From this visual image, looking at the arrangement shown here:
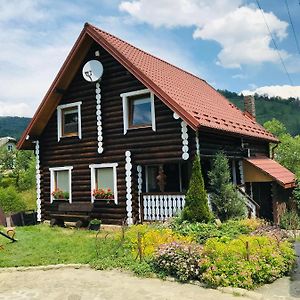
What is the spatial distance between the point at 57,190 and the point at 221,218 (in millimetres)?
7720

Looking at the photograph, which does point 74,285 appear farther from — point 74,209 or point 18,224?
point 18,224

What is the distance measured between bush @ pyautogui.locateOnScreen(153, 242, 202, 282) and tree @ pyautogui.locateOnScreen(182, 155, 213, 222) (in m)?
3.27

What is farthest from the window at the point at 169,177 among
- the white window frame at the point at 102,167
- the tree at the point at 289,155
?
the tree at the point at 289,155

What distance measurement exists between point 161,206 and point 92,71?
248 inches

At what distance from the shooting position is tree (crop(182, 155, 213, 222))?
471 inches

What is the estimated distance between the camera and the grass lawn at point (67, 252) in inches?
367

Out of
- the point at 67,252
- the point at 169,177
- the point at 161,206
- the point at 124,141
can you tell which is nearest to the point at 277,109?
the point at 169,177

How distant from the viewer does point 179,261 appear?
26.7ft

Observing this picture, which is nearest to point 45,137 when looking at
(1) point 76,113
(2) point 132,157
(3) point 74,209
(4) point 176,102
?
(1) point 76,113

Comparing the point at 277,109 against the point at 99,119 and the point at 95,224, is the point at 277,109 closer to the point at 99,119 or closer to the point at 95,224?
the point at 99,119

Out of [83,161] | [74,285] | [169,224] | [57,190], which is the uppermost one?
[83,161]

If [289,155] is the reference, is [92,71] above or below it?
above

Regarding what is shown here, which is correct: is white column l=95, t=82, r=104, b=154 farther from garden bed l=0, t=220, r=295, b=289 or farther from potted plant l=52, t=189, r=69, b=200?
garden bed l=0, t=220, r=295, b=289

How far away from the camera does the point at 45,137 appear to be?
17812 mm
